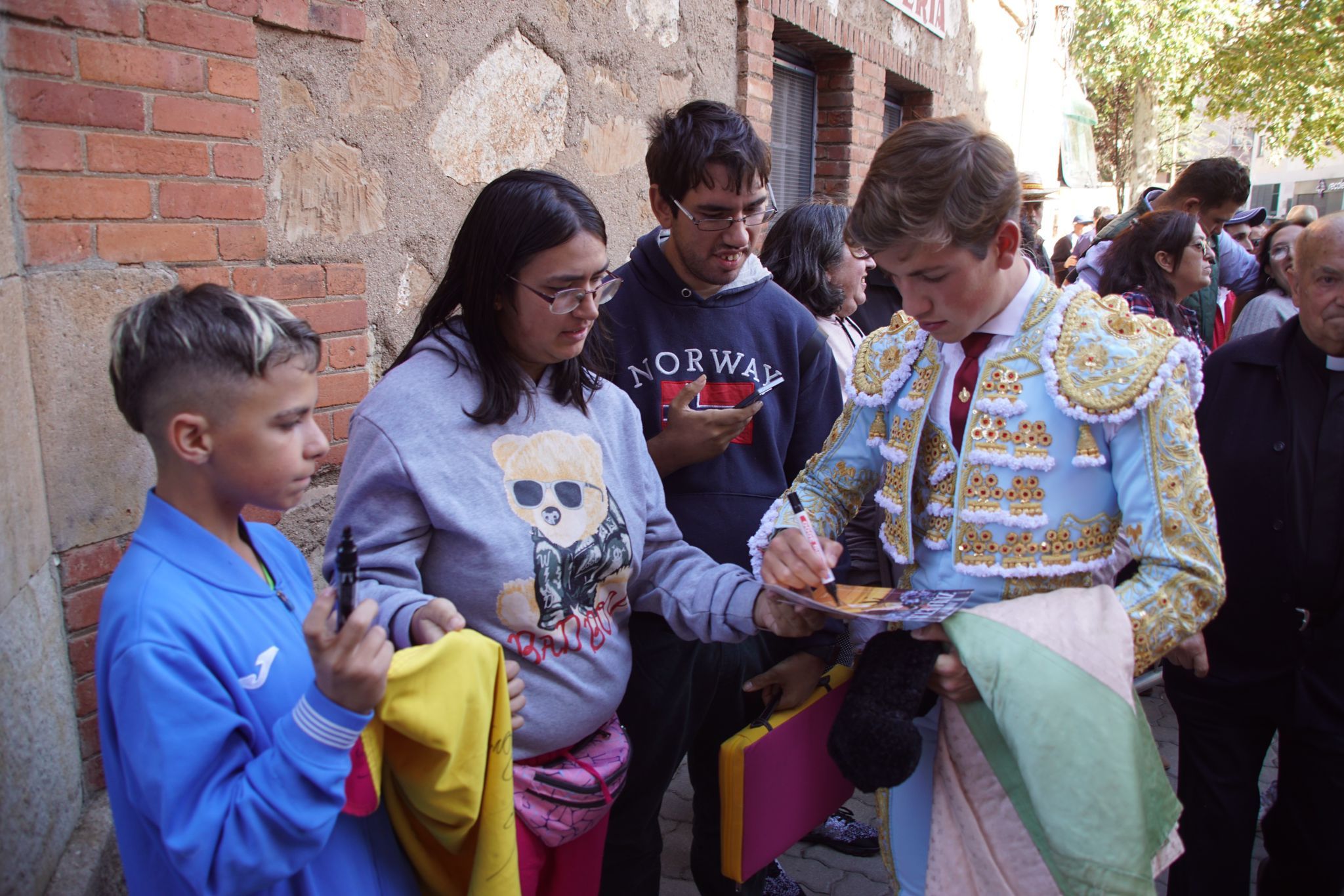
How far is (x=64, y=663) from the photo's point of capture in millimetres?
2201

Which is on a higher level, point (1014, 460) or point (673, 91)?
point (673, 91)

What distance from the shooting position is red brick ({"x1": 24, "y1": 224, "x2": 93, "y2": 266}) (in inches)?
84.0

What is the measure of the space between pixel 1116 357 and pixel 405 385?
4.19 feet

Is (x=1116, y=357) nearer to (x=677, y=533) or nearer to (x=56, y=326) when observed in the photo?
(x=677, y=533)

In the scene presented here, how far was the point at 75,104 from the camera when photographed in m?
2.22

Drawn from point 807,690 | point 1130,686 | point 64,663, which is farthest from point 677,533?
point 64,663

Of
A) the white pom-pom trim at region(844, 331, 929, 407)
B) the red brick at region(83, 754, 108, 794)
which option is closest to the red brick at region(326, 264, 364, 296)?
the red brick at region(83, 754, 108, 794)

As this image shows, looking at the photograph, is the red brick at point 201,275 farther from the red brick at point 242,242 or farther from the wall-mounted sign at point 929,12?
the wall-mounted sign at point 929,12

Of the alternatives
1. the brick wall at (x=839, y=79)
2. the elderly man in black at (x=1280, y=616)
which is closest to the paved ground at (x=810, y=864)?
the elderly man in black at (x=1280, y=616)

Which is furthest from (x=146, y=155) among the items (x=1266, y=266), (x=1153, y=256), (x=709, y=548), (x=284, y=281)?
(x=1266, y=266)

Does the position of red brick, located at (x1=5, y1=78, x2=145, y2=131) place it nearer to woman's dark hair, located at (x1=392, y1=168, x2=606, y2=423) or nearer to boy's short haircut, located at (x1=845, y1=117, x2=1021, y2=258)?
woman's dark hair, located at (x1=392, y1=168, x2=606, y2=423)

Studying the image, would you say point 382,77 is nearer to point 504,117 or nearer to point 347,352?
point 504,117

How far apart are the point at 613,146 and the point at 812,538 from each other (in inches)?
120

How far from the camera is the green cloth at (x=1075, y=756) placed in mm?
1539
